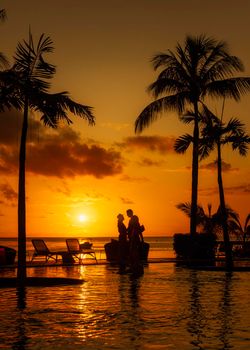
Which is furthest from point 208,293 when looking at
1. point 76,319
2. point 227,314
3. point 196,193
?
point 196,193

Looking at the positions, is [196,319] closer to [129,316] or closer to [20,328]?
[129,316]

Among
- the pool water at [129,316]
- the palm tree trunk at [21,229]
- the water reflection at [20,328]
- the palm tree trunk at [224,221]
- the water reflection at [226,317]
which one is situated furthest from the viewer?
the palm tree trunk at [224,221]

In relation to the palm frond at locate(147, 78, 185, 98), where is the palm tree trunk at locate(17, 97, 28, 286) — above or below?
below

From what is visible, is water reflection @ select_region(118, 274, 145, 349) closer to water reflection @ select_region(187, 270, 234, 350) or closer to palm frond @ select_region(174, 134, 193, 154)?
water reflection @ select_region(187, 270, 234, 350)

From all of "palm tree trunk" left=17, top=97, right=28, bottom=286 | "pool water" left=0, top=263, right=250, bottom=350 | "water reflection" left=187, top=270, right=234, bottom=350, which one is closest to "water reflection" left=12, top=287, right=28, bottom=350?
"pool water" left=0, top=263, right=250, bottom=350

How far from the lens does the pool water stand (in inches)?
359

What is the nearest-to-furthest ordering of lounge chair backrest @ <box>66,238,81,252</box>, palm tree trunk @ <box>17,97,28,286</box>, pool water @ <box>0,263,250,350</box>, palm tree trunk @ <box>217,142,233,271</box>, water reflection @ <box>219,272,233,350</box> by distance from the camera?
pool water @ <box>0,263,250,350</box> < water reflection @ <box>219,272,233,350</box> < palm tree trunk @ <box>17,97,28,286</box> < palm tree trunk @ <box>217,142,233,271</box> < lounge chair backrest @ <box>66,238,81,252</box>

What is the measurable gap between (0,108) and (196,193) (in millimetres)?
15863

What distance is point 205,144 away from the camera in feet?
93.5

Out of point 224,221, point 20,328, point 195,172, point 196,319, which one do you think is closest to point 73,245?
point 195,172

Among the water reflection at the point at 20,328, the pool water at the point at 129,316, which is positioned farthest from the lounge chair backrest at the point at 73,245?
the water reflection at the point at 20,328

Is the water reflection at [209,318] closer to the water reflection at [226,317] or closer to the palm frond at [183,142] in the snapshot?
the water reflection at [226,317]

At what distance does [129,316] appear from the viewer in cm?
1181

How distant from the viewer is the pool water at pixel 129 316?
29.9 feet
